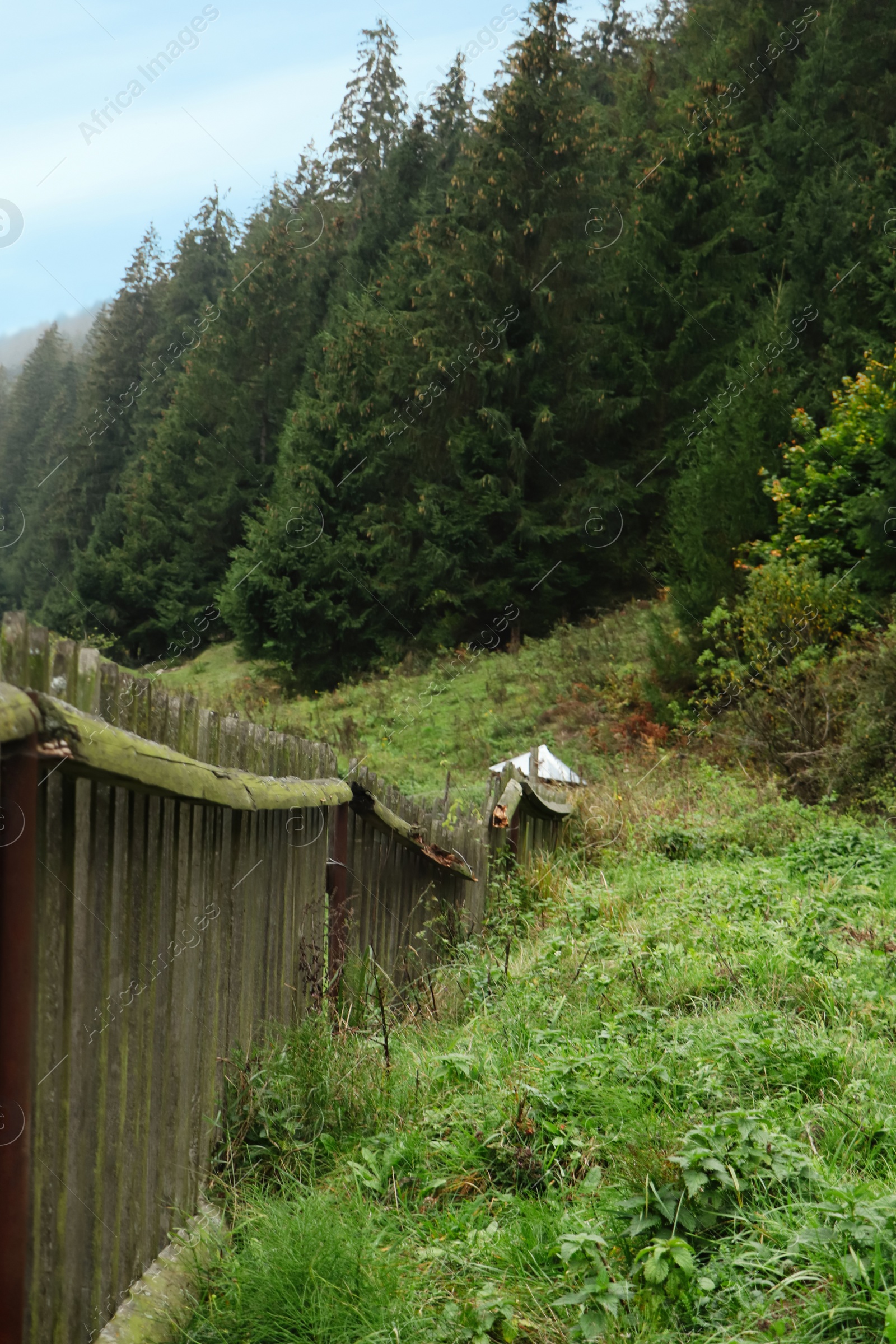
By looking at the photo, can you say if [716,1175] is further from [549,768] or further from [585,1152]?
[549,768]

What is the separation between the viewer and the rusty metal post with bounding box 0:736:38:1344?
6.04 ft

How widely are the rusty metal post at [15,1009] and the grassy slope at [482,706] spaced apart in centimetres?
1066

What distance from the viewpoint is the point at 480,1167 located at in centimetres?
304

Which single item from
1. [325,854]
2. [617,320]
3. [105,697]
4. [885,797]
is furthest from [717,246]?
[105,697]

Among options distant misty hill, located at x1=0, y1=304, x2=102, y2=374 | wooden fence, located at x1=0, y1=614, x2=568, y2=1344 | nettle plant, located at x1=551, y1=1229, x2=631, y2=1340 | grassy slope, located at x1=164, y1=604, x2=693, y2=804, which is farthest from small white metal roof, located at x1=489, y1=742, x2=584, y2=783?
distant misty hill, located at x1=0, y1=304, x2=102, y2=374

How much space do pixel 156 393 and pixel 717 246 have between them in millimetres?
26850

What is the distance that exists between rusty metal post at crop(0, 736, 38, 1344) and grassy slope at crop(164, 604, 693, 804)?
1066cm

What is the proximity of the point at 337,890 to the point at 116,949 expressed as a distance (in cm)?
212

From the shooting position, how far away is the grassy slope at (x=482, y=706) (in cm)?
1647

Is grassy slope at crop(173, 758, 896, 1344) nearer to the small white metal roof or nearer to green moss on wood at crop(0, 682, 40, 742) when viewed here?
green moss on wood at crop(0, 682, 40, 742)

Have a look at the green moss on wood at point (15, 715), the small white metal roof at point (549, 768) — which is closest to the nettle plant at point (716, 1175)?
the green moss on wood at point (15, 715)

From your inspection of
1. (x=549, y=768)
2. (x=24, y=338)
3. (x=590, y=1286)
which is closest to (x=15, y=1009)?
(x=590, y=1286)

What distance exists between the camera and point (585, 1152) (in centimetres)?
305

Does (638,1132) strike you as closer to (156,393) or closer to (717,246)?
(717,246)
